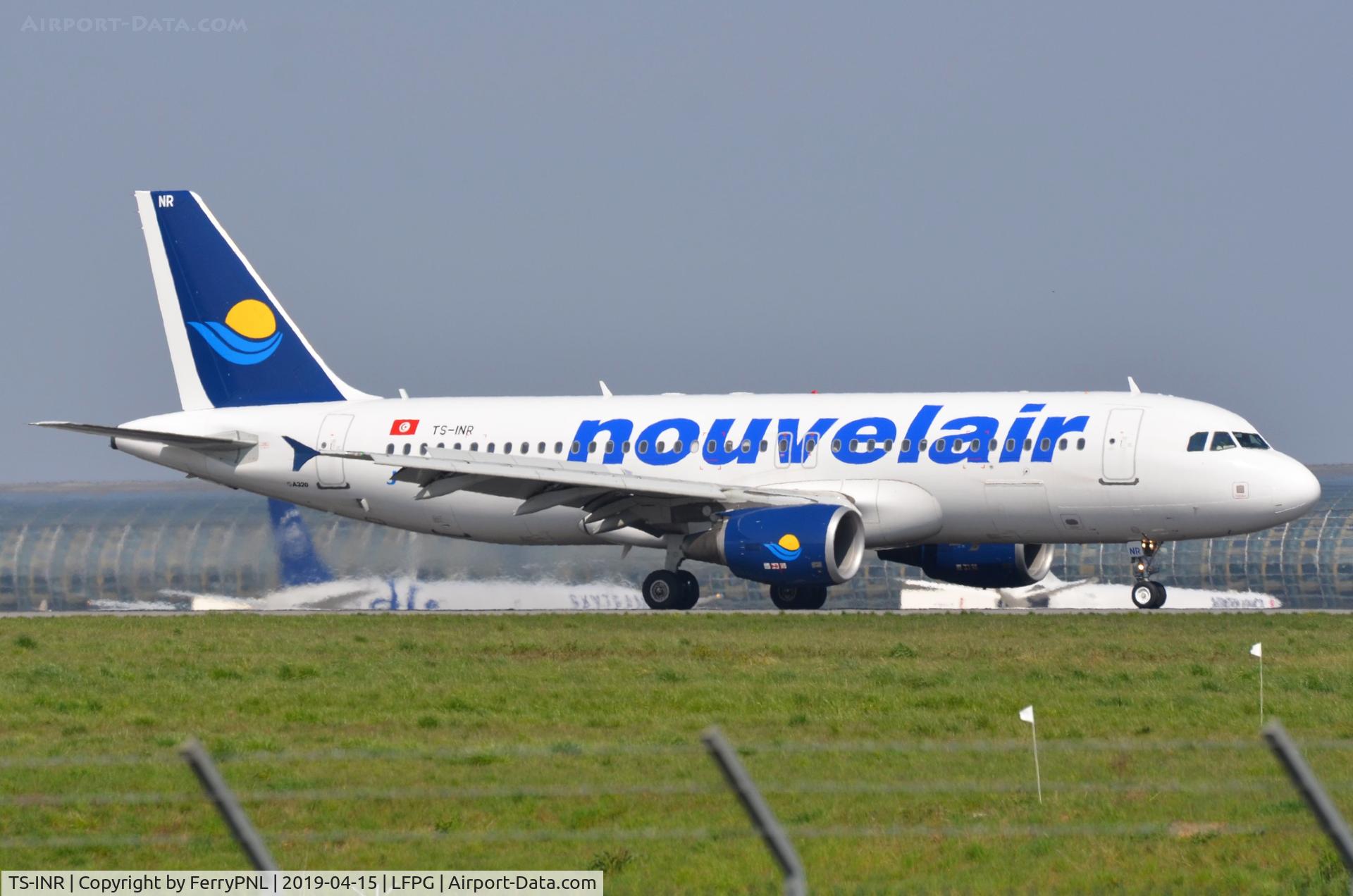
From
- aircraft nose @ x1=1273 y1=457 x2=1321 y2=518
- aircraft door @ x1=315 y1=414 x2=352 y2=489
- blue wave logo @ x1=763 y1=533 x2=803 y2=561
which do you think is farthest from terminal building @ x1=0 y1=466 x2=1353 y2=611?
aircraft nose @ x1=1273 y1=457 x2=1321 y2=518

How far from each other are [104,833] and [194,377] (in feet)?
92.7

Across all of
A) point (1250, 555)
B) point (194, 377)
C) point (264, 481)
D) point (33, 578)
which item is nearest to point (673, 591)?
point (264, 481)

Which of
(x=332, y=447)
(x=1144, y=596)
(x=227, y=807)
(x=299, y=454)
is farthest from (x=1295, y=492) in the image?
(x=227, y=807)

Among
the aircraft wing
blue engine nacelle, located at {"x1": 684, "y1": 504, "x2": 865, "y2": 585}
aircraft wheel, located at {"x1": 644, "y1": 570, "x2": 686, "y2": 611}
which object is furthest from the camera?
aircraft wheel, located at {"x1": 644, "y1": 570, "x2": 686, "y2": 611}

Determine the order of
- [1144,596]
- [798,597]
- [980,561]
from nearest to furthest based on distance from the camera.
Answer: [1144,596]
[798,597]
[980,561]

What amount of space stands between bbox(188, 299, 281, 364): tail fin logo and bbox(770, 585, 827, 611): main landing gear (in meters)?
12.1

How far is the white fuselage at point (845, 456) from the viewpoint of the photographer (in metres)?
32.2

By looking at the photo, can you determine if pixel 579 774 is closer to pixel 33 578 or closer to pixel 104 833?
pixel 104 833

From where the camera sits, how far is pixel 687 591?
116ft

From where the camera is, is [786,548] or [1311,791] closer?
[1311,791]

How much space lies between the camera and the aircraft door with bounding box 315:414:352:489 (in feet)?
126

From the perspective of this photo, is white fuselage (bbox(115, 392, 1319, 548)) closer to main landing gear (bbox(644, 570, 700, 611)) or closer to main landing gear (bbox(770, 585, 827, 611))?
main landing gear (bbox(644, 570, 700, 611))

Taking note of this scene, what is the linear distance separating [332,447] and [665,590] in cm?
817

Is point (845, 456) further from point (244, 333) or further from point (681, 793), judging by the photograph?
point (681, 793)
